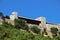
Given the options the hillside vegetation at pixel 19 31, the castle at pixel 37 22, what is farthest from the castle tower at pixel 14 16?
the hillside vegetation at pixel 19 31

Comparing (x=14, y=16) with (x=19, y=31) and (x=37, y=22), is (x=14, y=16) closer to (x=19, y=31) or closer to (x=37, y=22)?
(x=37, y=22)

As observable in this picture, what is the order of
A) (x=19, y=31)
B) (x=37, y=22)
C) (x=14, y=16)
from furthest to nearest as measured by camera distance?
(x=37, y=22) < (x=14, y=16) < (x=19, y=31)

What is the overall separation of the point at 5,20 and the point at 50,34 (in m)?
4.62

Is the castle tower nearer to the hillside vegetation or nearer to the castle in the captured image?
the castle

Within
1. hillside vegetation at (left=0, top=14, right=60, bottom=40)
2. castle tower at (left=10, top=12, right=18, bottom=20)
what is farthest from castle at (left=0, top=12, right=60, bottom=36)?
hillside vegetation at (left=0, top=14, right=60, bottom=40)

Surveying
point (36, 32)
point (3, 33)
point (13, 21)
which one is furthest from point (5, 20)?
point (3, 33)

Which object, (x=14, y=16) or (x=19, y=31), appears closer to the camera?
(x=19, y=31)

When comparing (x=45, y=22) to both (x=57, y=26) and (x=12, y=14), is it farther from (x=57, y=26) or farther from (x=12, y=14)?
(x=12, y=14)

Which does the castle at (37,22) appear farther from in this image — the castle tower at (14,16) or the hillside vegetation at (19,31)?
the hillside vegetation at (19,31)

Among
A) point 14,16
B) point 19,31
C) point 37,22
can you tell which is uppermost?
point 14,16

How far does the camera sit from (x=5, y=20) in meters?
36.6

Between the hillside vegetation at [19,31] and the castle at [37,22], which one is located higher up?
the castle at [37,22]

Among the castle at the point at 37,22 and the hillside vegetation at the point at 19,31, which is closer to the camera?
the hillside vegetation at the point at 19,31

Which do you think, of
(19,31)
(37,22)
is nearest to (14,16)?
(37,22)
